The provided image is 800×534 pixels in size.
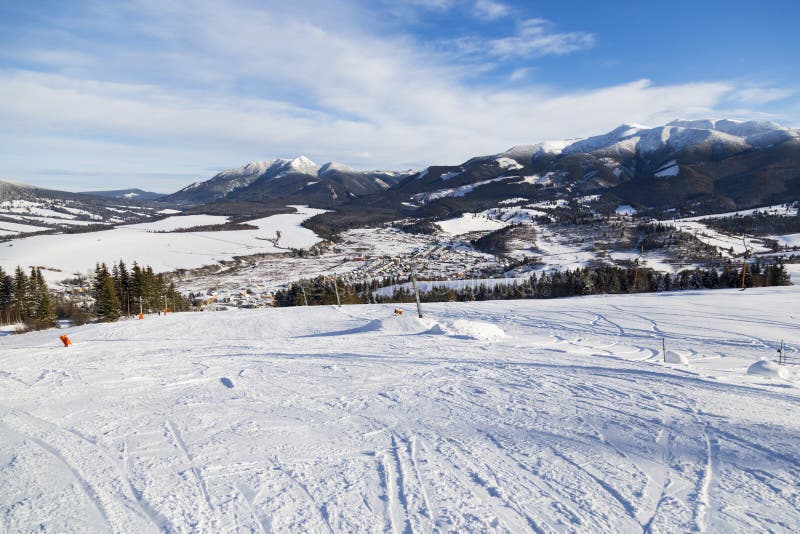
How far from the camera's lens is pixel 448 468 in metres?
5.62

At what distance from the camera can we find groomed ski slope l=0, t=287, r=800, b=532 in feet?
15.4

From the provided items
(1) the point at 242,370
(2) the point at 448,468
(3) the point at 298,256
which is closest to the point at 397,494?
(2) the point at 448,468

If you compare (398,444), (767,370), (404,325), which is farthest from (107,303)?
(767,370)

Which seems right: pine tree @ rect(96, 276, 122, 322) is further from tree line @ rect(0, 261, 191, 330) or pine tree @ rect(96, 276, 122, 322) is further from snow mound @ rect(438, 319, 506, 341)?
snow mound @ rect(438, 319, 506, 341)

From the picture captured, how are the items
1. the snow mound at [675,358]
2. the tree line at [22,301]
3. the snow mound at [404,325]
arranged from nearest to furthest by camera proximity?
the snow mound at [675,358] → the snow mound at [404,325] → the tree line at [22,301]

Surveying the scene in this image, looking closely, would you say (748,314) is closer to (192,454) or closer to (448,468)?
(448,468)

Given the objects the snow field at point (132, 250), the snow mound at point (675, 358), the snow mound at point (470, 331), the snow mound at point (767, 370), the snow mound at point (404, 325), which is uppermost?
the snow mound at point (767, 370)

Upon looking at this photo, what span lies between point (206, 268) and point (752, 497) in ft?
496

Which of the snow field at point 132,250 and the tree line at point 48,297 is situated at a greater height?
the tree line at point 48,297

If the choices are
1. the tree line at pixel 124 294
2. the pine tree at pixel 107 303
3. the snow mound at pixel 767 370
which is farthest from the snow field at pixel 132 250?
the snow mound at pixel 767 370

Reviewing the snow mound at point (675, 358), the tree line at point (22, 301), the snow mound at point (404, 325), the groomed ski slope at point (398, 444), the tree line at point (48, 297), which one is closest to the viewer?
the groomed ski slope at point (398, 444)

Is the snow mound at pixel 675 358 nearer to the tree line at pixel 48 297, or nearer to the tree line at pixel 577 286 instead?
the tree line at pixel 577 286

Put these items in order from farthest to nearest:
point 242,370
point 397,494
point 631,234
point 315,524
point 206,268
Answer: point 631,234
point 206,268
point 242,370
point 397,494
point 315,524

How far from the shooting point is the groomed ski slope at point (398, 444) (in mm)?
4691
